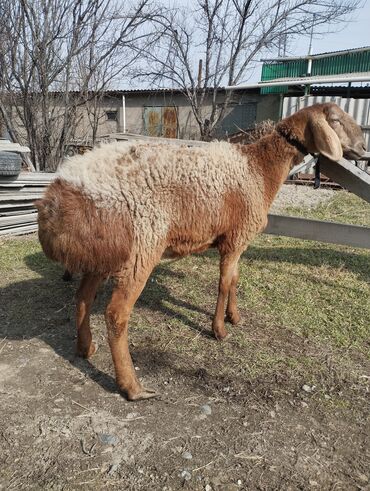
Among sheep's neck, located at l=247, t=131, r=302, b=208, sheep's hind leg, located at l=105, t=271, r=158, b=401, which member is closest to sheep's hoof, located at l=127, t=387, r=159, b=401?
sheep's hind leg, located at l=105, t=271, r=158, b=401

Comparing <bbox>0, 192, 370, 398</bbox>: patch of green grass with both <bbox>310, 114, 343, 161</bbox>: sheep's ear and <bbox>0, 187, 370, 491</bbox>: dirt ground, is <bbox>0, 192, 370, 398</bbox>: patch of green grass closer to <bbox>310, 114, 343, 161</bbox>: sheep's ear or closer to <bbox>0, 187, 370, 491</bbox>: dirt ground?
<bbox>0, 187, 370, 491</bbox>: dirt ground

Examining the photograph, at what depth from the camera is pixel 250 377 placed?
3.12m

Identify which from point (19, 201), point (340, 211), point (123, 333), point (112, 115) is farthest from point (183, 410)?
point (112, 115)

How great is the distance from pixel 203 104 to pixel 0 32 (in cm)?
1004

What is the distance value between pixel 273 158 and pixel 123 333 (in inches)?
76.2

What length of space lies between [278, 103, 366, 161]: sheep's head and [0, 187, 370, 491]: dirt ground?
1723 millimetres

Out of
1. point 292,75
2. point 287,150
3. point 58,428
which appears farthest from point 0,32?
point 292,75

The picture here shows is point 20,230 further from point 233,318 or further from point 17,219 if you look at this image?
point 233,318

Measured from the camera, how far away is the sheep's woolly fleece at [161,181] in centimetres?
→ 270

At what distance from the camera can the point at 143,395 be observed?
9.28 feet

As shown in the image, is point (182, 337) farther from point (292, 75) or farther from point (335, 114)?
point (292, 75)

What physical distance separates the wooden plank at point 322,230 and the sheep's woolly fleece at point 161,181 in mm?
1633

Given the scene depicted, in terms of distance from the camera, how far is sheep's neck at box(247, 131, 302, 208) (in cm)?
349

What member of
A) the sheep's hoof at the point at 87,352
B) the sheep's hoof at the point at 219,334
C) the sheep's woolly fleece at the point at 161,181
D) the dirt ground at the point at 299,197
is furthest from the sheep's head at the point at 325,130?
the dirt ground at the point at 299,197
